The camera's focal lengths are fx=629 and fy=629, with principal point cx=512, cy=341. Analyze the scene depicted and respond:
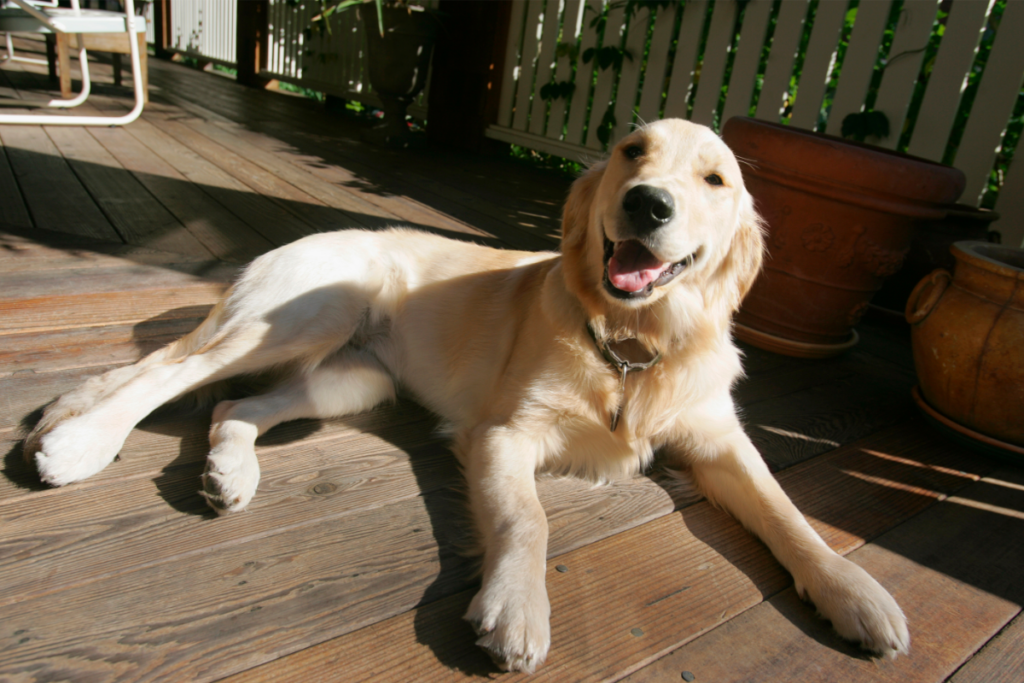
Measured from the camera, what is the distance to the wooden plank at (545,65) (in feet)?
19.5

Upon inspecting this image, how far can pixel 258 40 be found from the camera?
1062 cm

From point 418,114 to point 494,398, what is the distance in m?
6.22

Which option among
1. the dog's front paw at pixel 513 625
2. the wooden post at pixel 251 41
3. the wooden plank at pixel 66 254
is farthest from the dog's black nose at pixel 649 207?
the wooden post at pixel 251 41

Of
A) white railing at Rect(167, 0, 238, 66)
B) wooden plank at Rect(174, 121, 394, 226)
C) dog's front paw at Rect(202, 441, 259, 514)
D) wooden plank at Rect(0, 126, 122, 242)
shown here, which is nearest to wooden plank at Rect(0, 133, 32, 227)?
wooden plank at Rect(0, 126, 122, 242)

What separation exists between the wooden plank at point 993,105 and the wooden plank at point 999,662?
2.99 meters

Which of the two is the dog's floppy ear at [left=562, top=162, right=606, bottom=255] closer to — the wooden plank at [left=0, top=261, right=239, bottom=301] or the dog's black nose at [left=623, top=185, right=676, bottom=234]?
the dog's black nose at [left=623, top=185, right=676, bottom=234]

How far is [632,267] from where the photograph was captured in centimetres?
164

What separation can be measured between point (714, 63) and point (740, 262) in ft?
11.8

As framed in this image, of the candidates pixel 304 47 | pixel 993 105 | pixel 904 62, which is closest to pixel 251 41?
pixel 304 47

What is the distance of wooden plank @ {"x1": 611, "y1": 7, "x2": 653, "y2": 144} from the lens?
527 cm

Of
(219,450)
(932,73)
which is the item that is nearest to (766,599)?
(219,450)

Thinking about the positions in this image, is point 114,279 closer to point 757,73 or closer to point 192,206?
point 192,206

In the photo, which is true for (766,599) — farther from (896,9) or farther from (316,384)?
(896,9)

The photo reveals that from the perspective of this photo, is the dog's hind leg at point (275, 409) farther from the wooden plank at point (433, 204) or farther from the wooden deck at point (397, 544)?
the wooden plank at point (433, 204)
